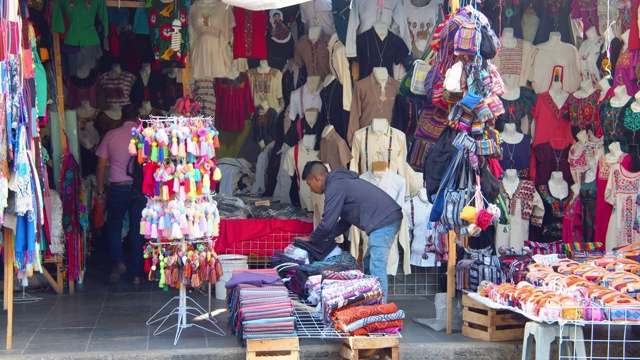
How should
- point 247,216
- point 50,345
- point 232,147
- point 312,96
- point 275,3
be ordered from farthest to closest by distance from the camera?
point 232,147 < point 312,96 < point 247,216 < point 275,3 < point 50,345

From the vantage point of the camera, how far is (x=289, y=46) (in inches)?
399

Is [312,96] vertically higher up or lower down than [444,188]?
higher up

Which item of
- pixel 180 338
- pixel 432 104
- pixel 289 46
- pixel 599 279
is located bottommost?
pixel 180 338

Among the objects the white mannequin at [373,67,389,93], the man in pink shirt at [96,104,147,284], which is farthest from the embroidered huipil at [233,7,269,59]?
the white mannequin at [373,67,389,93]

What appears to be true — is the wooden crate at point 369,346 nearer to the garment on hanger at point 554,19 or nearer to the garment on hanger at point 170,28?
the garment on hanger at point 170,28

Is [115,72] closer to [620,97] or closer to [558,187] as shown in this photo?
[558,187]

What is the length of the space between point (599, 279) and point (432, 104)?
2.08m

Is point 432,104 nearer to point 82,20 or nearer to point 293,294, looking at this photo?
point 293,294

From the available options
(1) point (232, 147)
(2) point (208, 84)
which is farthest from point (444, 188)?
(1) point (232, 147)

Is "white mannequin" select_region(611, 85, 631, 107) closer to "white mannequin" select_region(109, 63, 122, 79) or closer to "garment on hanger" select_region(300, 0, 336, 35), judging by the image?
"garment on hanger" select_region(300, 0, 336, 35)

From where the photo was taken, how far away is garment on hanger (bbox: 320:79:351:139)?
9.30 metres

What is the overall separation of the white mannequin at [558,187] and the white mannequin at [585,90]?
0.92m

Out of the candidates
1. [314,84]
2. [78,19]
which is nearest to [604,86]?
[314,84]

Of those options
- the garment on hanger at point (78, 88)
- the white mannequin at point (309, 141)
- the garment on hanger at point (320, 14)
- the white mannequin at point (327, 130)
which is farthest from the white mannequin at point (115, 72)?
the white mannequin at point (327, 130)
